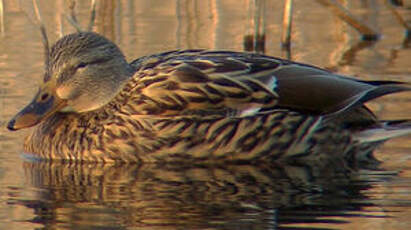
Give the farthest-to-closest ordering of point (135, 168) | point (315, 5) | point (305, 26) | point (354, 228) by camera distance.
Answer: point (315, 5), point (305, 26), point (135, 168), point (354, 228)

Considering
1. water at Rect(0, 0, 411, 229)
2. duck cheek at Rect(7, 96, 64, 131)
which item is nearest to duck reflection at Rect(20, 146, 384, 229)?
water at Rect(0, 0, 411, 229)

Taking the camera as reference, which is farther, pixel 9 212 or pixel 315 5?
pixel 315 5

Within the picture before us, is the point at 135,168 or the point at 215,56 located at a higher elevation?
the point at 215,56

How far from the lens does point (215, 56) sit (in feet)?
26.8

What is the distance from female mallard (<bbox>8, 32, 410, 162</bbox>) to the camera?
7.76 m

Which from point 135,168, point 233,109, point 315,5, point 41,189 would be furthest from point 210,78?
point 315,5

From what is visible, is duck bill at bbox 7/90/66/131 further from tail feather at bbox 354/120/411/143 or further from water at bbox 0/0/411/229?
tail feather at bbox 354/120/411/143

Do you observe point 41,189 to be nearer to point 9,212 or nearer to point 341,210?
point 9,212

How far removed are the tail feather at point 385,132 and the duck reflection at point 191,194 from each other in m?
0.23

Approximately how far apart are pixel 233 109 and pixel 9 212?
2.02 meters

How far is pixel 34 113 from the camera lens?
8008 millimetres

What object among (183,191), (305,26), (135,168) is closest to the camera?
(183,191)

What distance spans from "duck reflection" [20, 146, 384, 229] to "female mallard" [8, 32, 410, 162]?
128 millimetres

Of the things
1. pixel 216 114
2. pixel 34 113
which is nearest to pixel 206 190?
pixel 216 114
